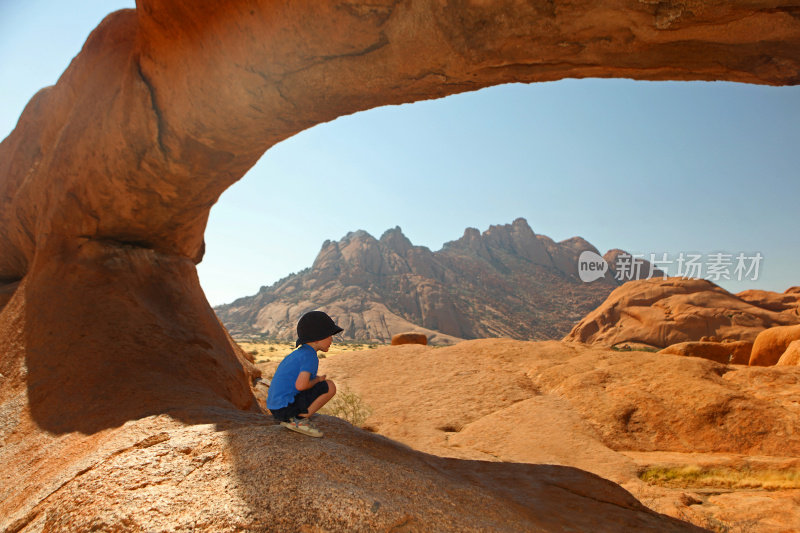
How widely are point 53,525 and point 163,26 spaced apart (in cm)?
558

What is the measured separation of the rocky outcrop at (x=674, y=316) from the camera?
31078 millimetres

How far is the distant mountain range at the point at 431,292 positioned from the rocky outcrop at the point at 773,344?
40.7 metres

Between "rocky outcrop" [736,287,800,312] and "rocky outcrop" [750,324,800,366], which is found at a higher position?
"rocky outcrop" [736,287,800,312]

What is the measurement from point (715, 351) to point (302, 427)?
15.7 metres

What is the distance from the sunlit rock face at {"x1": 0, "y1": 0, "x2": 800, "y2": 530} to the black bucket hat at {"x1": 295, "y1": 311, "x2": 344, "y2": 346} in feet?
4.60

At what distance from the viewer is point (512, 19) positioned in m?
4.17

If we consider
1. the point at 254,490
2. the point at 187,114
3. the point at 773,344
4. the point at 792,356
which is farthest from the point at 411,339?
the point at 254,490

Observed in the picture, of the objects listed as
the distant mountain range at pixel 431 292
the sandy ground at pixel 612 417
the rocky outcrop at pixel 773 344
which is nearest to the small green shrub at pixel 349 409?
the sandy ground at pixel 612 417

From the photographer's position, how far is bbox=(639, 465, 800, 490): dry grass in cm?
575

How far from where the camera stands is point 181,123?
6457 mm

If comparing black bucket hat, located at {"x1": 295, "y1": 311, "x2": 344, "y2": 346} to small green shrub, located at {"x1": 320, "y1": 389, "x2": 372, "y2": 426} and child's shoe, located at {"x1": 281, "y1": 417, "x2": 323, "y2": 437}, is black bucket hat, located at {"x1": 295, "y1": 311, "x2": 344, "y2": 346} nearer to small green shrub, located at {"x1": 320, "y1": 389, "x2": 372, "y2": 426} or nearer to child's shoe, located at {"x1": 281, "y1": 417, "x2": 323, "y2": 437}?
child's shoe, located at {"x1": 281, "y1": 417, "x2": 323, "y2": 437}

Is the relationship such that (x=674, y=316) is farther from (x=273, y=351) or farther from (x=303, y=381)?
(x=303, y=381)

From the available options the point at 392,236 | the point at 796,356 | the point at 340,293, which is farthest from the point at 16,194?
the point at 392,236

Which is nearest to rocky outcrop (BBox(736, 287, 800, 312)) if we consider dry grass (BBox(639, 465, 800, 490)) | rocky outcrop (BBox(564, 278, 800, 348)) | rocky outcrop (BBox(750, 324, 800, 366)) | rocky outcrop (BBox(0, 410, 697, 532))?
rocky outcrop (BBox(564, 278, 800, 348))
